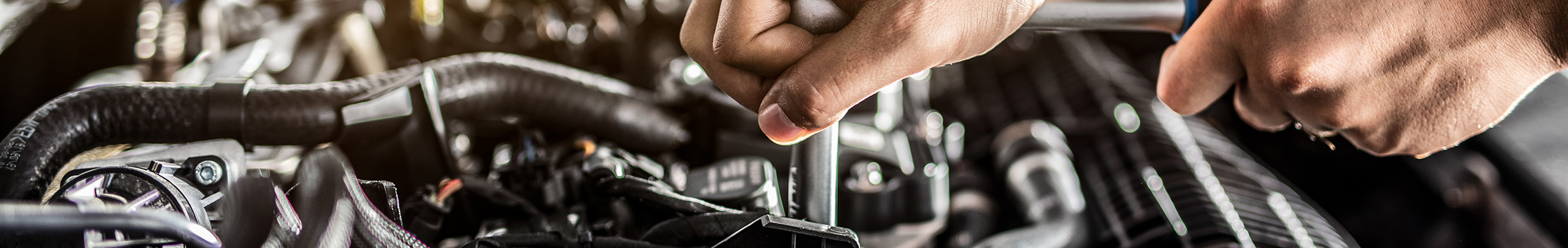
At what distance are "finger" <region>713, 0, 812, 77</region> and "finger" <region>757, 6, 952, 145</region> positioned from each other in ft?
0.05

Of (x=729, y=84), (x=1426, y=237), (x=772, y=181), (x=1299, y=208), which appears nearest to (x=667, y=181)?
(x=772, y=181)

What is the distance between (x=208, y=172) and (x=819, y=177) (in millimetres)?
437

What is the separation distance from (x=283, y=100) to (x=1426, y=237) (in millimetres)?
1511

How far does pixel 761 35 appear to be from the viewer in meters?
0.50

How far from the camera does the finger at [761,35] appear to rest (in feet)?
1.61

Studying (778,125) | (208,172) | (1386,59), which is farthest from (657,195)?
(1386,59)

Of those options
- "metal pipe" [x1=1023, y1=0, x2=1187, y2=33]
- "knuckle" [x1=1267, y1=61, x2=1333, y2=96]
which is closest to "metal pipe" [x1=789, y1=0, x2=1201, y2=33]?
"metal pipe" [x1=1023, y1=0, x2=1187, y2=33]

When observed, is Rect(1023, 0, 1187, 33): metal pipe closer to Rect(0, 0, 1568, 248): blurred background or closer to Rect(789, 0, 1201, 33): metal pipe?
Rect(789, 0, 1201, 33): metal pipe

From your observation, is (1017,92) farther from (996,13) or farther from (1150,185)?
(996,13)

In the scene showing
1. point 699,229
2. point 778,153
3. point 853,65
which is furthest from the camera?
point 778,153

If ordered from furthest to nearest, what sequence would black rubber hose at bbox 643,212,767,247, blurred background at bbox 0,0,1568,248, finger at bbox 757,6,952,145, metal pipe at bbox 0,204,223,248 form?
blurred background at bbox 0,0,1568,248
black rubber hose at bbox 643,212,767,247
finger at bbox 757,6,952,145
metal pipe at bbox 0,204,223,248

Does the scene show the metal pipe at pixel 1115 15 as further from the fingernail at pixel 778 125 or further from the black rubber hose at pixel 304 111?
the black rubber hose at pixel 304 111

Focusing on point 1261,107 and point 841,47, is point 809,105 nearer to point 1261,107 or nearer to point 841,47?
point 841,47

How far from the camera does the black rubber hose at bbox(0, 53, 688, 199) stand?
1.75ft
